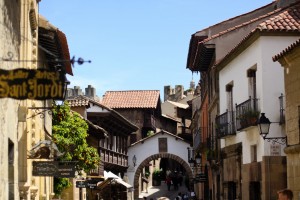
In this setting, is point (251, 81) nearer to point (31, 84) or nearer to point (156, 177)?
point (31, 84)

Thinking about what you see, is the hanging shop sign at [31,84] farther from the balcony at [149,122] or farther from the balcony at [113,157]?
the balcony at [149,122]

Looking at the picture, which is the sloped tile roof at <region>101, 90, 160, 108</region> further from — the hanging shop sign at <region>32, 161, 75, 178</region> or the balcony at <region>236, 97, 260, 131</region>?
the hanging shop sign at <region>32, 161, 75, 178</region>

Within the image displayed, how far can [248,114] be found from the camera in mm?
22844

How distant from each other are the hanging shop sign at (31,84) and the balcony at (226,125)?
1713 centimetres

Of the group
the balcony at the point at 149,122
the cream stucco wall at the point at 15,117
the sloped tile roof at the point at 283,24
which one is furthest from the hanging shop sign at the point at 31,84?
the balcony at the point at 149,122

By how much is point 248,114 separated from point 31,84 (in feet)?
47.1

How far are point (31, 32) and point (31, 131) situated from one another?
2.63m

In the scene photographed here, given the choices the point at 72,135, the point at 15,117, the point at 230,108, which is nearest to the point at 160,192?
the point at 72,135

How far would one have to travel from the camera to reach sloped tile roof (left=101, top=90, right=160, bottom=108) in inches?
2945

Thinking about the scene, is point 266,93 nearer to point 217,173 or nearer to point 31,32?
point 31,32

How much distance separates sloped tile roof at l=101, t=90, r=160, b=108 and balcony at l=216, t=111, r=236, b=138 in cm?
4573

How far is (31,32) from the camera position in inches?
704

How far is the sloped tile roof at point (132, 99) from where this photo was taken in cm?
7481

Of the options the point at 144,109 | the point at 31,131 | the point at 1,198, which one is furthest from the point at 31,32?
the point at 144,109
